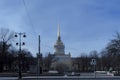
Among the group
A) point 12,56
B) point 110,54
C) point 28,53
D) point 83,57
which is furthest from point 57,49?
point 110,54

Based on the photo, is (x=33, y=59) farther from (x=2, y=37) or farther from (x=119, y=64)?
(x=119, y=64)

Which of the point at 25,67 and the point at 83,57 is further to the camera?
the point at 83,57

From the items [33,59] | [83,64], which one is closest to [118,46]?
[33,59]

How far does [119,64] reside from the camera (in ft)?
305

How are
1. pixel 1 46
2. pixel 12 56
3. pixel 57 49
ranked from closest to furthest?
1. pixel 1 46
2. pixel 12 56
3. pixel 57 49

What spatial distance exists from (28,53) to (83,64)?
97.9 feet

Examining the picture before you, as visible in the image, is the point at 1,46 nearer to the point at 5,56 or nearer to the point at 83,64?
the point at 5,56

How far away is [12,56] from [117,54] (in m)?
41.6

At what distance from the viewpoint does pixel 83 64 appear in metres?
154

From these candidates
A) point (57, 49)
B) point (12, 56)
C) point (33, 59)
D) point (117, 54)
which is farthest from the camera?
point (57, 49)

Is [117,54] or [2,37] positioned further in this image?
[2,37]

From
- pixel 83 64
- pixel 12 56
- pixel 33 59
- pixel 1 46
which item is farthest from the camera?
pixel 83 64

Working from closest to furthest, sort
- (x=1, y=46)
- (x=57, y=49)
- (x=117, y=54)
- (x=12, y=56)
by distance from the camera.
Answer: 1. (x=117, y=54)
2. (x=1, y=46)
3. (x=12, y=56)
4. (x=57, y=49)

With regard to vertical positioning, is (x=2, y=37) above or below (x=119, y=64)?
above
